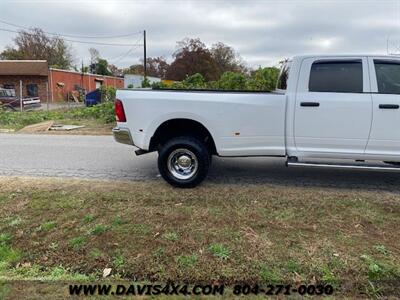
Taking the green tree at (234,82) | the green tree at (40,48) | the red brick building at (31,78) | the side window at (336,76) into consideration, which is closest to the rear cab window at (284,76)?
the side window at (336,76)

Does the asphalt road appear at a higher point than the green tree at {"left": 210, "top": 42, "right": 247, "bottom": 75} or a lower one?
lower

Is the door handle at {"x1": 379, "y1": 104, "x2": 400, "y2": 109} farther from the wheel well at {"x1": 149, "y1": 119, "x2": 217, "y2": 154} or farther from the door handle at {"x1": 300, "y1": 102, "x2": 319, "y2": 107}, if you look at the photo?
the wheel well at {"x1": 149, "y1": 119, "x2": 217, "y2": 154}

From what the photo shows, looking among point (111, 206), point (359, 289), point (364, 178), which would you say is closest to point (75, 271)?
point (111, 206)

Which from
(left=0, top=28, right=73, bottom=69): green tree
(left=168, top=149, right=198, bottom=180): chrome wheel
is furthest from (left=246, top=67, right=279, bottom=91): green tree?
(left=0, top=28, right=73, bottom=69): green tree

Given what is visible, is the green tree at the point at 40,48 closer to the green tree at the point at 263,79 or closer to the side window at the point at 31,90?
the side window at the point at 31,90

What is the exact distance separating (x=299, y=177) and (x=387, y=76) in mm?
2087

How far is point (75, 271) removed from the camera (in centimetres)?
319

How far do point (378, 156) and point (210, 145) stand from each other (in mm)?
2480

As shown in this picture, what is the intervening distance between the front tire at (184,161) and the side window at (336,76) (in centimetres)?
187

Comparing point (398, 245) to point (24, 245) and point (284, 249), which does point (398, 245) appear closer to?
point (284, 249)

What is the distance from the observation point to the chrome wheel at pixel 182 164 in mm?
5340

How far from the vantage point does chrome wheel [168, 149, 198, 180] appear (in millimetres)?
5340

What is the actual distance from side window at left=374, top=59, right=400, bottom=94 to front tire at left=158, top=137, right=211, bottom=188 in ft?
8.81

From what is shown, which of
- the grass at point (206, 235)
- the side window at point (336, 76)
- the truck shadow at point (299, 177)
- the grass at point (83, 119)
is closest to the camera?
the grass at point (206, 235)
